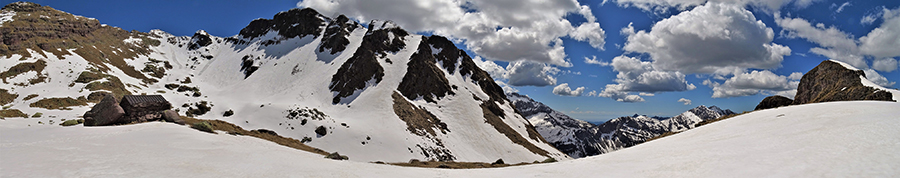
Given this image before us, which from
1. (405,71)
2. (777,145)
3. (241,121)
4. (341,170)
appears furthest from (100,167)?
(405,71)

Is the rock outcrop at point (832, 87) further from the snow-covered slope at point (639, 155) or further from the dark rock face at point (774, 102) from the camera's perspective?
the snow-covered slope at point (639, 155)

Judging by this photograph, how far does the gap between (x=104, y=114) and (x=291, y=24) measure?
13279cm

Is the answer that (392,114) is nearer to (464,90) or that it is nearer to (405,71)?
(405,71)

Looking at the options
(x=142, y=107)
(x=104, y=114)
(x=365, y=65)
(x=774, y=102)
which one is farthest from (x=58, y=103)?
(x=774, y=102)

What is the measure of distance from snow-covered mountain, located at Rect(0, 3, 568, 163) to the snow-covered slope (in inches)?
1425

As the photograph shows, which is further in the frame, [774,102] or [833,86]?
[774,102]

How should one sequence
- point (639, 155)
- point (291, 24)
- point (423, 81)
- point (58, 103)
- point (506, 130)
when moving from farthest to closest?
point (291, 24)
point (423, 81)
point (506, 130)
point (58, 103)
point (639, 155)

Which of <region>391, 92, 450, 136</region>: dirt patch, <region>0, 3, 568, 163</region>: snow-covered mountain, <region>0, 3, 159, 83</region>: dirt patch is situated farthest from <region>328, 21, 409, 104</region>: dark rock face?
<region>0, 3, 159, 83</region>: dirt patch

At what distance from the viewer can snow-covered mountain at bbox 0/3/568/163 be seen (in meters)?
64.0

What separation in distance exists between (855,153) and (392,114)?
74.5 metres

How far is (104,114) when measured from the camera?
23750 millimetres

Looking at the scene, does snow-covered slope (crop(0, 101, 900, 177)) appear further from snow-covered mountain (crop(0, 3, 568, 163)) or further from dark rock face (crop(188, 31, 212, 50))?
dark rock face (crop(188, 31, 212, 50))

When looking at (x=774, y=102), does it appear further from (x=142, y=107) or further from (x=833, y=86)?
(x=142, y=107)

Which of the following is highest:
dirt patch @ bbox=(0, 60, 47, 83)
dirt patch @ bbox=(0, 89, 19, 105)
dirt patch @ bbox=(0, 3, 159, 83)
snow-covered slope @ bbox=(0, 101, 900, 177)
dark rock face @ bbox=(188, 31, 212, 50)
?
dark rock face @ bbox=(188, 31, 212, 50)
